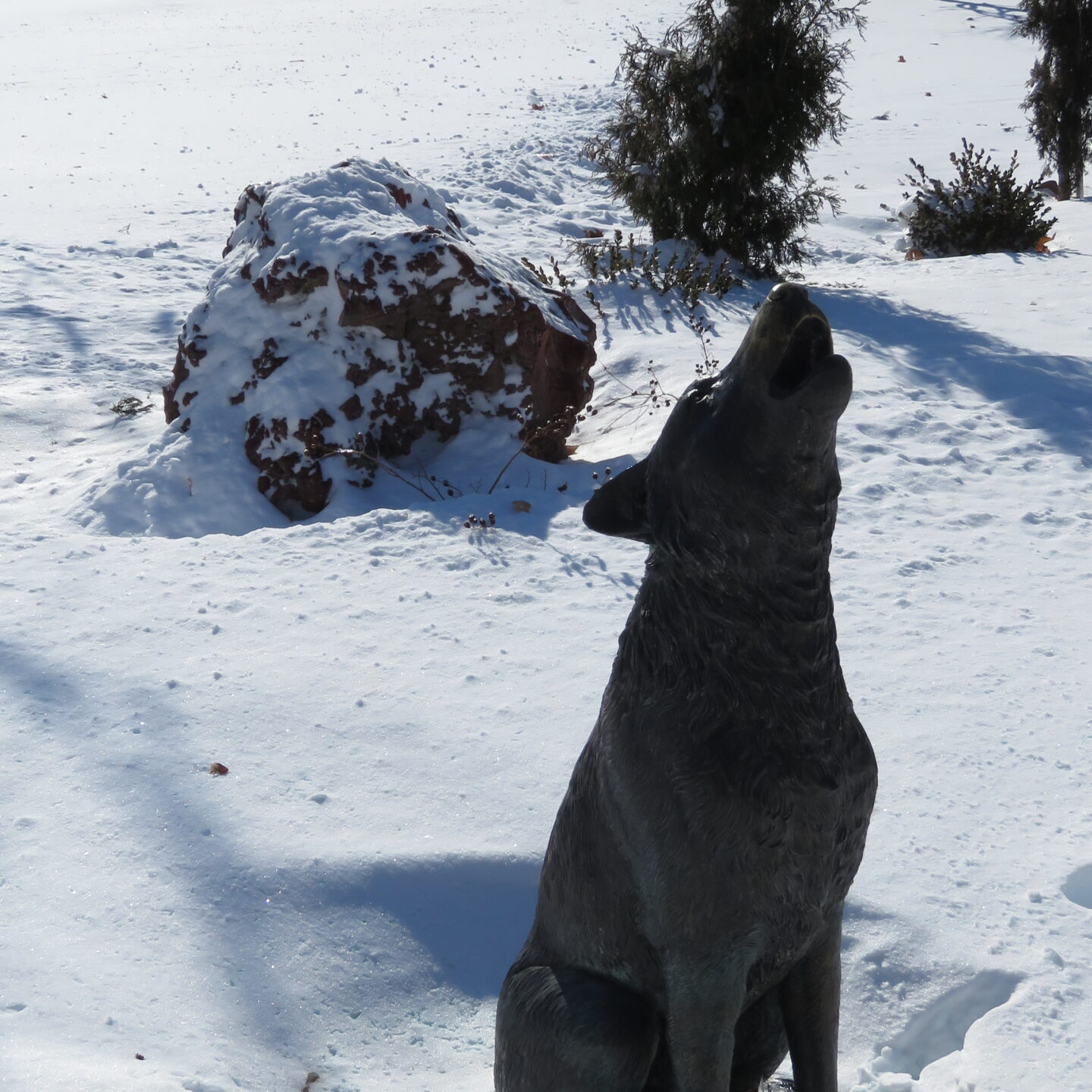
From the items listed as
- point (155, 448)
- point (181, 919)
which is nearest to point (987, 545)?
point (181, 919)

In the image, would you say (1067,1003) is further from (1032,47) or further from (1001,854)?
(1032,47)

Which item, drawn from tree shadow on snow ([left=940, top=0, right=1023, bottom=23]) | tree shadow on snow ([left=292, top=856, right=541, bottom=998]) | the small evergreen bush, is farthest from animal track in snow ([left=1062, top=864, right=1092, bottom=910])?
tree shadow on snow ([left=940, top=0, right=1023, bottom=23])

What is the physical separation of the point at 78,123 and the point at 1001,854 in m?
14.5

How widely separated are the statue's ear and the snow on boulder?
3.88 metres

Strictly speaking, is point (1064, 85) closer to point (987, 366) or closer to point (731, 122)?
point (731, 122)

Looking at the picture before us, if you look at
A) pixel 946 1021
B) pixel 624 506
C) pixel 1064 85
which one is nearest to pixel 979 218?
pixel 1064 85

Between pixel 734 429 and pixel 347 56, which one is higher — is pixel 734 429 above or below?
below

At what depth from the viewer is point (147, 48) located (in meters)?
20.3

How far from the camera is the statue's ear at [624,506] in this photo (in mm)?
1745

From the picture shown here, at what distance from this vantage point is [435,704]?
398cm

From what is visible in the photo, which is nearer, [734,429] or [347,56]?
[734,429]

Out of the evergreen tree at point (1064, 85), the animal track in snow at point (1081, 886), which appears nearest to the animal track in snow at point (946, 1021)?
the animal track in snow at point (1081, 886)

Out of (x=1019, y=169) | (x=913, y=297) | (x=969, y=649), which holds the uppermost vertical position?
(x=1019, y=169)

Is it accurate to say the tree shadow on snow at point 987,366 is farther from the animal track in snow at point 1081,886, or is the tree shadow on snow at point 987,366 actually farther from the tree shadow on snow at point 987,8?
the tree shadow on snow at point 987,8
